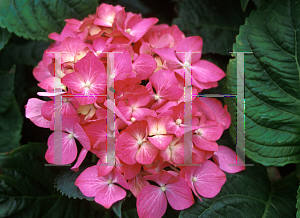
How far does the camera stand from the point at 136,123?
477 mm

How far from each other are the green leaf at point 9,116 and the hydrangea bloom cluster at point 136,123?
291 mm

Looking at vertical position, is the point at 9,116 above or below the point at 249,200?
above

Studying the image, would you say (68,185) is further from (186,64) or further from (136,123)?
(186,64)

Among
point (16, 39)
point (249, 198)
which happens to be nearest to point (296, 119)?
point (249, 198)

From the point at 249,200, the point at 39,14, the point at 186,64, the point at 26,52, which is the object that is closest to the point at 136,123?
the point at 186,64

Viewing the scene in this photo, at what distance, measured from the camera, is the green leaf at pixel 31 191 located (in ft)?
2.14

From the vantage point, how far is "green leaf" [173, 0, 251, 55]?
2.79ft

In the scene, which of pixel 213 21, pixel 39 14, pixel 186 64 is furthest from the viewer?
pixel 213 21

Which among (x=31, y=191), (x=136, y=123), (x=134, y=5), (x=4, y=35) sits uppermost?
(x=134, y=5)

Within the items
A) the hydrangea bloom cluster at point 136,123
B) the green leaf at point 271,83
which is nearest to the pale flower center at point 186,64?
the hydrangea bloom cluster at point 136,123

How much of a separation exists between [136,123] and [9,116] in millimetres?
545

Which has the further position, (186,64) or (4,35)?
(4,35)

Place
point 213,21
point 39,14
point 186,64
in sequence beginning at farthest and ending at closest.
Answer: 1. point 213,21
2. point 39,14
3. point 186,64

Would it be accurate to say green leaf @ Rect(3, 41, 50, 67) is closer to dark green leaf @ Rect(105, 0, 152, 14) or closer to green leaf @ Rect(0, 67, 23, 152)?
green leaf @ Rect(0, 67, 23, 152)
